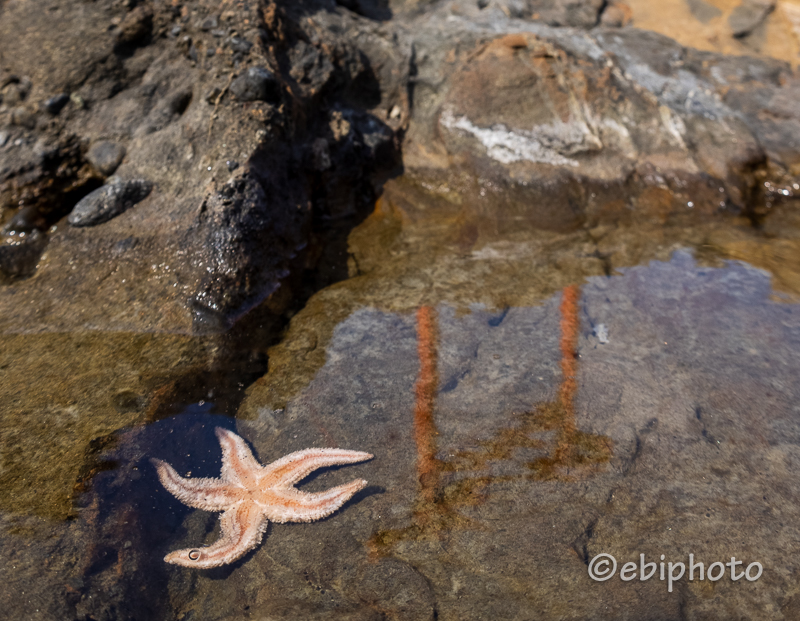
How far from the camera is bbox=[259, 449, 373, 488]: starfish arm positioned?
8.38 ft

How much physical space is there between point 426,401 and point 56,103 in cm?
395

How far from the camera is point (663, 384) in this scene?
3105 mm

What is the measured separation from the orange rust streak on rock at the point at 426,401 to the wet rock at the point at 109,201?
2.29 m

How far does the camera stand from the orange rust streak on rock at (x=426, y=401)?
2637mm

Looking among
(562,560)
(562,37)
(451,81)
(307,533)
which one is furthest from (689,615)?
(562,37)

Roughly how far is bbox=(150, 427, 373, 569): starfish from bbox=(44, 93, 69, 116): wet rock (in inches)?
134

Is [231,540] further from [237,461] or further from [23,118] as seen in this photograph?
[23,118]

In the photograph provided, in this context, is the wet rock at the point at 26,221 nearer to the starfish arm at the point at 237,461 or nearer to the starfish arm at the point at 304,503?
the starfish arm at the point at 237,461

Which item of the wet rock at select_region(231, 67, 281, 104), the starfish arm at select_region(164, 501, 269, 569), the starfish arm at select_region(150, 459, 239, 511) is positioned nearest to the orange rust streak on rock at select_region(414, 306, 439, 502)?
the starfish arm at select_region(164, 501, 269, 569)

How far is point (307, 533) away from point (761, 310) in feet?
11.0

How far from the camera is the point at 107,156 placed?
427 centimetres

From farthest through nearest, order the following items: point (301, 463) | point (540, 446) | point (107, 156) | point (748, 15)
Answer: point (748, 15), point (107, 156), point (540, 446), point (301, 463)

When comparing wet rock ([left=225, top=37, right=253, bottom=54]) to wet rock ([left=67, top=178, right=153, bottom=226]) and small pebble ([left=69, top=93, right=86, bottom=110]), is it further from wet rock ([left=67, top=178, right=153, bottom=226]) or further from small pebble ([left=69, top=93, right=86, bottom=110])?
small pebble ([left=69, top=93, right=86, bottom=110])

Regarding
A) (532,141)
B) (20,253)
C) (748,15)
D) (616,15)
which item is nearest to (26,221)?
(20,253)
